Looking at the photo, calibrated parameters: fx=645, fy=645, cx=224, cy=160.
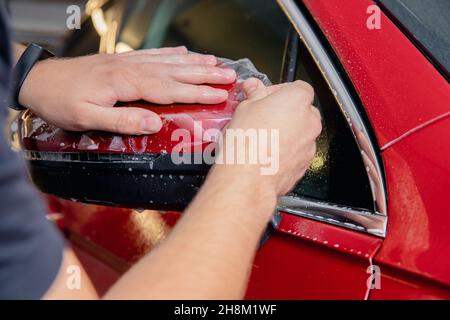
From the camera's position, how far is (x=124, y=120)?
1261 millimetres

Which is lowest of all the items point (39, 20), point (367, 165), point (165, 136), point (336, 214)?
point (39, 20)

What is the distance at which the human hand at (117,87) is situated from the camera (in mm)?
1280

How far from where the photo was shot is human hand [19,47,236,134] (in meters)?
1.28

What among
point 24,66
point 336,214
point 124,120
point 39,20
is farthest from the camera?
point 39,20

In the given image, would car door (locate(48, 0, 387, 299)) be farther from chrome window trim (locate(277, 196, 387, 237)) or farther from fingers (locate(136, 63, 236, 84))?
fingers (locate(136, 63, 236, 84))

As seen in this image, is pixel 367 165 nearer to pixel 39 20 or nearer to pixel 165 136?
pixel 165 136

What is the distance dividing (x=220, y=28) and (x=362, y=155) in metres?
1.10

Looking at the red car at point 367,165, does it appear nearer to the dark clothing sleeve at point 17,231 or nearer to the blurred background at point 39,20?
the dark clothing sleeve at point 17,231

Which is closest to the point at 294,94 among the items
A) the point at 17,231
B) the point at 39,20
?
the point at 17,231

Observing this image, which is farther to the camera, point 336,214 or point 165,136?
point 336,214

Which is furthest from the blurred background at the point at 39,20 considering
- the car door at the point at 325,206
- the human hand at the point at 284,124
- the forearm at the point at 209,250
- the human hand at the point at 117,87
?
the forearm at the point at 209,250

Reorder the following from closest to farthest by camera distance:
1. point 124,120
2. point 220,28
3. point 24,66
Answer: point 124,120 < point 24,66 < point 220,28

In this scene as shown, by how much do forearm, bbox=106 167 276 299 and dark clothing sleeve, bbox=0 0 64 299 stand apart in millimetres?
112

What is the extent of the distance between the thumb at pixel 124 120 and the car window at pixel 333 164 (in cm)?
40
